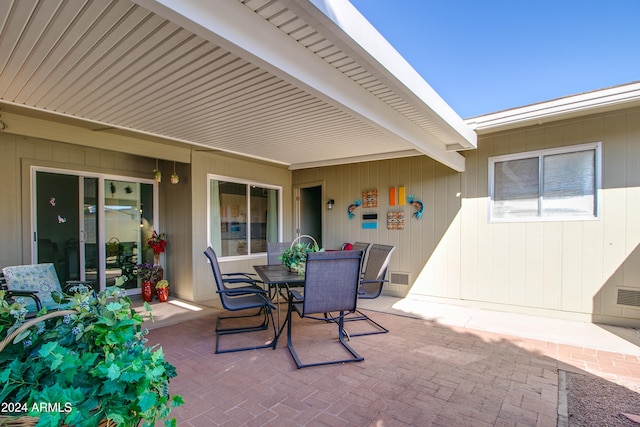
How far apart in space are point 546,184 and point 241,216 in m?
5.18

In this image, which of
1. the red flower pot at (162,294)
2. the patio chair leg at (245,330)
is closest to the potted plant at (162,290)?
the red flower pot at (162,294)

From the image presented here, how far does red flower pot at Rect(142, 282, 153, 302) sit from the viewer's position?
532 cm

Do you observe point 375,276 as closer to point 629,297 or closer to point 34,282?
point 629,297

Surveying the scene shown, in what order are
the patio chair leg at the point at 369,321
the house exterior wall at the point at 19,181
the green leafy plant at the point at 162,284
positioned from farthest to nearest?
the green leafy plant at the point at 162,284
the house exterior wall at the point at 19,181
the patio chair leg at the point at 369,321

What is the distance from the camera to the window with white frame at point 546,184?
13.3 ft

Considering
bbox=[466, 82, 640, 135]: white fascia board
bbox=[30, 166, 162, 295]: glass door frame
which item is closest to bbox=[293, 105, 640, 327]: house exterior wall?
bbox=[466, 82, 640, 135]: white fascia board

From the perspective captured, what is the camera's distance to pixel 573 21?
477 cm

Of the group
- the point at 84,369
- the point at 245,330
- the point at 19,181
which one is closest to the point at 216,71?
the point at 84,369

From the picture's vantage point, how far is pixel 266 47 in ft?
6.29

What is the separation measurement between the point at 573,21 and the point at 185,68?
585 cm

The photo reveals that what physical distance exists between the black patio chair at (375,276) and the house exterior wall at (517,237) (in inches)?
62.1

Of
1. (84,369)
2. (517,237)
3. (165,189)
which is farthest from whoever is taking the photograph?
(165,189)

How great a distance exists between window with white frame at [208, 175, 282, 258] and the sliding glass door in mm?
1268

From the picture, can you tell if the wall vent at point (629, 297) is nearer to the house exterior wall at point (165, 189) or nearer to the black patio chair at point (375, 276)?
the black patio chair at point (375, 276)
